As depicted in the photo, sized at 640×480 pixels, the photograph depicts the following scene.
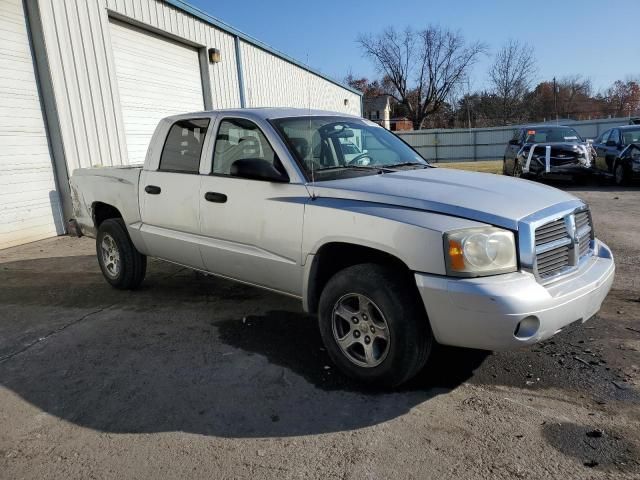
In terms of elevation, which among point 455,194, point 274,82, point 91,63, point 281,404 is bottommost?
point 281,404

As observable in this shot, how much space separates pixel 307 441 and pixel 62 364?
85.9 inches

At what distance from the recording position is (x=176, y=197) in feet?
15.0

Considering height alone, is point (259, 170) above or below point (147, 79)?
below

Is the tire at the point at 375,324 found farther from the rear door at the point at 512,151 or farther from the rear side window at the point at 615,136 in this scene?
the rear side window at the point at 615,136

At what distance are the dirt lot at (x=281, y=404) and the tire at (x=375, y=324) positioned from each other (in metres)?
0.18

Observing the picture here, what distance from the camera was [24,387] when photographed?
137 inches

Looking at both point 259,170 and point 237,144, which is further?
point 237,144

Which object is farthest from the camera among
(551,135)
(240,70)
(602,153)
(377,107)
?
(377,107)

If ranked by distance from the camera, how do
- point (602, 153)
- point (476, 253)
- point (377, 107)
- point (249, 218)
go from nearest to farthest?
point (476, 253) < point (249, 218) < point (602, 153) < point (377, 107)

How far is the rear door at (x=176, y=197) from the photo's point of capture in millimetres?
4460

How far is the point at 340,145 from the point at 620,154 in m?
11.8

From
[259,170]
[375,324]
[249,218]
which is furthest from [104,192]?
[375,324]

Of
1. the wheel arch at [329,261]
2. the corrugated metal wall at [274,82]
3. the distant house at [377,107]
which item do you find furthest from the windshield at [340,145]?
the distant house at [377,107]

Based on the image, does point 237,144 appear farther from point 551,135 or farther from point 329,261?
point 551,135
